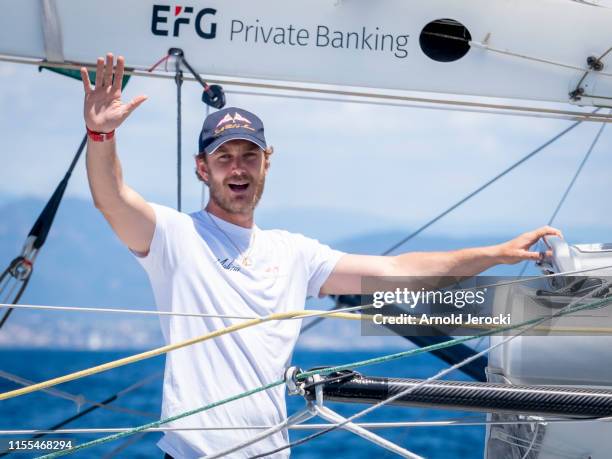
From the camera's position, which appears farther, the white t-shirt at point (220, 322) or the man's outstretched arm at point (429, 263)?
the man's outstretched arm at point (429, 263)

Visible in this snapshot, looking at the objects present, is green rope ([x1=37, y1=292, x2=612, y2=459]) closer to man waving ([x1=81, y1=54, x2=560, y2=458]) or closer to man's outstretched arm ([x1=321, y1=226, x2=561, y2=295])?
man waving ([x1=81, y1=54, x2=560, y2=458])

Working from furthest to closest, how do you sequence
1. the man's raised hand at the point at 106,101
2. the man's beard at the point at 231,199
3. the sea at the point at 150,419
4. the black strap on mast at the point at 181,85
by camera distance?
the sea at the point at 150,419 < the black strap on mast at the point at 181,85 < the man's beard at the point at 231,199 < the man's raised hand at the point at 106,101

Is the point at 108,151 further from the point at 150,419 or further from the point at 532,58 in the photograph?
the point at 150,419

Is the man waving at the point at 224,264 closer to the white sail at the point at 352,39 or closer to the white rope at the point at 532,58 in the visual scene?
the white sail at the point at 352,39

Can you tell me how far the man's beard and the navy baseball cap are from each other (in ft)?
0.32

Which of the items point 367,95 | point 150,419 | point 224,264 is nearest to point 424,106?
point 367,95

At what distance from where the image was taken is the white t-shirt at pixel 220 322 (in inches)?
110

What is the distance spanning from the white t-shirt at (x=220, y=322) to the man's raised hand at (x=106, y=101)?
11.8 inches

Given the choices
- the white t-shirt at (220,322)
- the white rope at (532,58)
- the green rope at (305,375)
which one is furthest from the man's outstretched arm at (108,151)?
the white rope at (532,58)

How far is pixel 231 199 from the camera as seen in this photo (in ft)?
10.0

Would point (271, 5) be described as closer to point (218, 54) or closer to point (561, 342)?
point (218, 54)

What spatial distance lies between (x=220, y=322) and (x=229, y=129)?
1.82ft

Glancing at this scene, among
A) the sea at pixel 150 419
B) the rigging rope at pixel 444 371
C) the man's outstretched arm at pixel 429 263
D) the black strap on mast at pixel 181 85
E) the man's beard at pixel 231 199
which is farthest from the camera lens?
the sea at pixel 150 419

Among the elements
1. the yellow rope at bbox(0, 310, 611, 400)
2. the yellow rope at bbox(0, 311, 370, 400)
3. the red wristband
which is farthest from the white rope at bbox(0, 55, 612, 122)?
the yellow rope at bbox(0, 311, 370, 400)
